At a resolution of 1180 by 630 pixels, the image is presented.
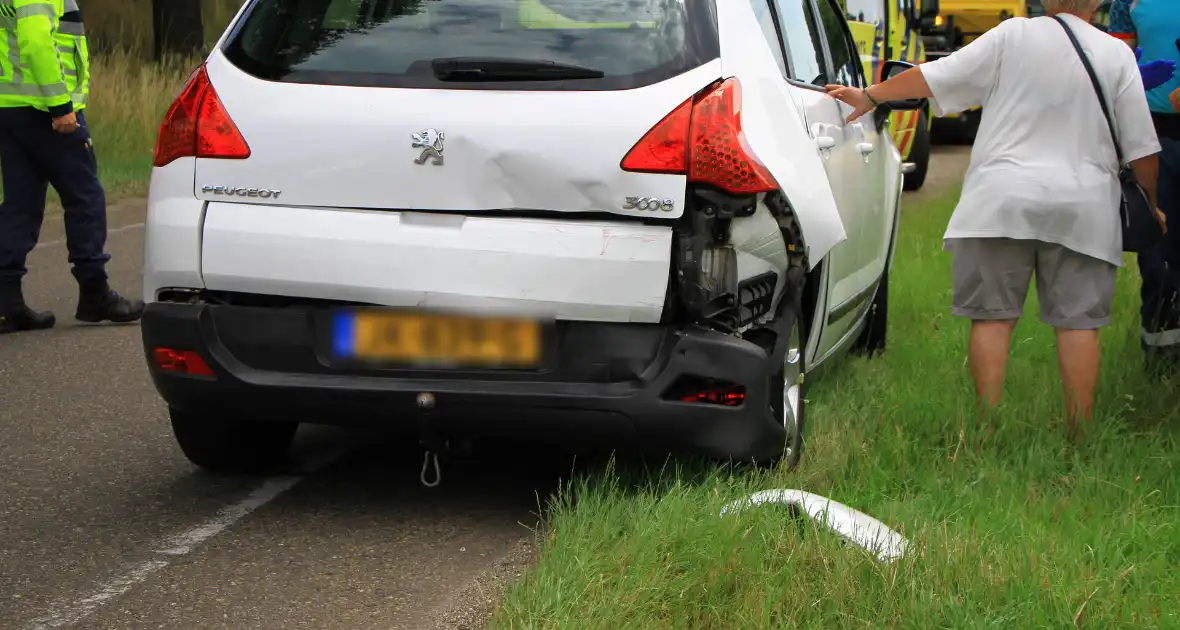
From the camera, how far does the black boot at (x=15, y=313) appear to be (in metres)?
7.90

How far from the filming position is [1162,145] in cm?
596

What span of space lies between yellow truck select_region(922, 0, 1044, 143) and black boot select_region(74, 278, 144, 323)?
14.8 metres

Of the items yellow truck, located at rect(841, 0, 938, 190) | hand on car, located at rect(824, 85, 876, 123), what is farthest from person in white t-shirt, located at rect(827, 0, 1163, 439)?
yellow truck, located at rect(841, 0, 938, 190)

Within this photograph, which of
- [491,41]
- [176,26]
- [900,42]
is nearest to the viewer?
[491,41]

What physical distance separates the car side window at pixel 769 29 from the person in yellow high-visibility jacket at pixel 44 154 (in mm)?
3990

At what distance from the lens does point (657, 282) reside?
422cm

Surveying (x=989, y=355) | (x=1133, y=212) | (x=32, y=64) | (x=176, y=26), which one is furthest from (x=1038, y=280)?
(x=176, y=26)

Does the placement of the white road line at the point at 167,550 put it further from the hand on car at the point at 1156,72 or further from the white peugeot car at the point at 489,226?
the hand on car at the point at 1156,72

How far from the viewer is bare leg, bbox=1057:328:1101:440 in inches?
212

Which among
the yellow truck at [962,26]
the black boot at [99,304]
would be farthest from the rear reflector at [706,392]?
the yellow truck at [962,26]

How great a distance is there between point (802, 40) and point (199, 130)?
2210mm

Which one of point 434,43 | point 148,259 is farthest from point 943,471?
point 148,259

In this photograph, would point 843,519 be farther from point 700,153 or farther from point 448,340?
point 448,340

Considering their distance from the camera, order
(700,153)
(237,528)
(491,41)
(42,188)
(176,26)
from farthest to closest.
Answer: (176,26) → (42,188) → (237,528) → (491,41) → (700,153)
